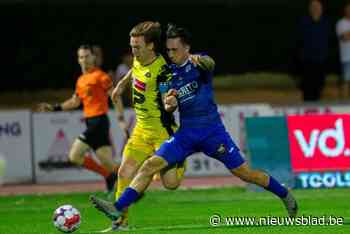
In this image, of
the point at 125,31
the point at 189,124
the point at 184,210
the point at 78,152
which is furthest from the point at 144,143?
the point at 125,31

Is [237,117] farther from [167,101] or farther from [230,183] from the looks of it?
[167,101]

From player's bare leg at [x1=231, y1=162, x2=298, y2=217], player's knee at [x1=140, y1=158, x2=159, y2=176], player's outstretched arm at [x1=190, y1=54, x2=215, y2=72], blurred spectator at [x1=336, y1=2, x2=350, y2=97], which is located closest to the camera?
player's knee at [x1=140, y1=158, x2=159, y2=176]

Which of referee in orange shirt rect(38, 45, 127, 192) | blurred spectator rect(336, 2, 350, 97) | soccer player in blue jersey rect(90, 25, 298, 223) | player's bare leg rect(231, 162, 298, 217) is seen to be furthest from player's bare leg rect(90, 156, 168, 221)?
blurred spectator rect(336, 2, 350, 97)

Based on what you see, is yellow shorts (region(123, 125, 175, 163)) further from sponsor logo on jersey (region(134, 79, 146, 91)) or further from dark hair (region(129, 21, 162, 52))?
dark hair (region(129, 21, 162, 52))

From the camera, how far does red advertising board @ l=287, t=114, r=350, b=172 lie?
20.5 metres

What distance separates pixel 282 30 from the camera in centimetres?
2978

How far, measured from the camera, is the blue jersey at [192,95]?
14.8 meters

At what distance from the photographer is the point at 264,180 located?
15086 mm

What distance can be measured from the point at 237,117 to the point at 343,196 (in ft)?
17.8

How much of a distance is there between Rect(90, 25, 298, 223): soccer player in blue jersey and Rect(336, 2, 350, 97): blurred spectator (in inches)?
445

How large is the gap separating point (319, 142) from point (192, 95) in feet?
20.6

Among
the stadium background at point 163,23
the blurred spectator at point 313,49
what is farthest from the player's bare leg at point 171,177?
the stadium background at point 163,23

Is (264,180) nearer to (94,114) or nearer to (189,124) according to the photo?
(189,124)

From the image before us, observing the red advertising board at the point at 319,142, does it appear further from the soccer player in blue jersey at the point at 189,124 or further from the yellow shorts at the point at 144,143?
the soccer player in blue jersey at the point at 189,124
